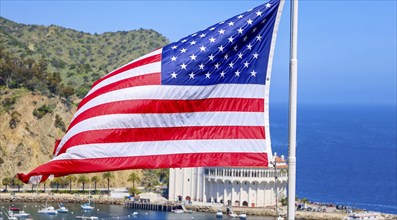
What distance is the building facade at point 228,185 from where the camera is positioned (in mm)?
86562

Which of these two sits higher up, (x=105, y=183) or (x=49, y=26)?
(x=49, y=26)

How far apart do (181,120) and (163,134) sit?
39 cm

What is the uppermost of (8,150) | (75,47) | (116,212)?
(75,47)

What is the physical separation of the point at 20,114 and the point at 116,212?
25212mm

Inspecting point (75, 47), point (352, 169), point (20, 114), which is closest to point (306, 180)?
point (352, 169)

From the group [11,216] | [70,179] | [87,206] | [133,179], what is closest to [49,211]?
[87,206]

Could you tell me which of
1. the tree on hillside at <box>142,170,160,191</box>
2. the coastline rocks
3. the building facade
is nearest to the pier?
the coastline rocks

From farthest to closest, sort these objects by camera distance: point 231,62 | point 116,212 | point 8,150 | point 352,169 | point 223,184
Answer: point 352,169 → point 8,150 → point 223,184 → point 116,212 → point 231,62

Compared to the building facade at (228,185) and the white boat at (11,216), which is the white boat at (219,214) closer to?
the building facade at (228,185)

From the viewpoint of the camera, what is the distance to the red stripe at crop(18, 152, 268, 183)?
1345 centimetres

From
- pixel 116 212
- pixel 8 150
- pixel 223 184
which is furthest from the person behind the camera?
pixel 8 150

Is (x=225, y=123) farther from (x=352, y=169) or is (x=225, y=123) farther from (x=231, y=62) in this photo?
(x=352, y=169)

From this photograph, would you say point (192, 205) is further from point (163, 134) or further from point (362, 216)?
point (163, 134)

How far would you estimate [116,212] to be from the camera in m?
81.9
